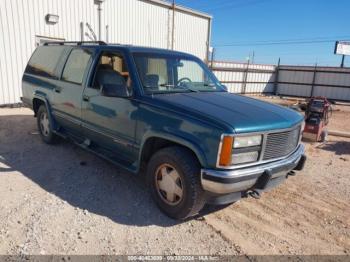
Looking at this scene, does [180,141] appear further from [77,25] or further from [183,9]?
[183,9]

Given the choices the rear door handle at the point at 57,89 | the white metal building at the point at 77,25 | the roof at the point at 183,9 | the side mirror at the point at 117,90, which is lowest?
the rear door handle at the point at 57,89

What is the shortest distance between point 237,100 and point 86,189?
2.47m

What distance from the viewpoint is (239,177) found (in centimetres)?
309

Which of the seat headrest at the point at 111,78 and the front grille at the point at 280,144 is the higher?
the seat headrest at the point at 111,78

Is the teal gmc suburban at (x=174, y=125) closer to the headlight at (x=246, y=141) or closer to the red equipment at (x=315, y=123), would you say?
the headlight at (x=246, y=141)

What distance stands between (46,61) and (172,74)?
306 cm

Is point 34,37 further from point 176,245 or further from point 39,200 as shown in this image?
point 176,245

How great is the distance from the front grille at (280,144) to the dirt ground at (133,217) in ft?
2.85

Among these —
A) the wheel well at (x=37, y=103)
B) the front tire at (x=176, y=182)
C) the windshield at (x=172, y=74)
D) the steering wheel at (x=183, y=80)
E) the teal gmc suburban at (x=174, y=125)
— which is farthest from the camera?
the wheel well at (x=37, y=103)

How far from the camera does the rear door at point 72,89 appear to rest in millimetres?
4883

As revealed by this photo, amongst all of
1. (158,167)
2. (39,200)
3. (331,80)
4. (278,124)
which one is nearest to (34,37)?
(39,200)

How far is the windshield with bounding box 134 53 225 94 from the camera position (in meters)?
4.06

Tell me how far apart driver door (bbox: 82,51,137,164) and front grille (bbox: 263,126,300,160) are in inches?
66.1

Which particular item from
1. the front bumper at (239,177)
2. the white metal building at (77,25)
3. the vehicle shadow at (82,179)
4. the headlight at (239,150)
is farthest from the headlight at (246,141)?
the white metal building at (77,25)
